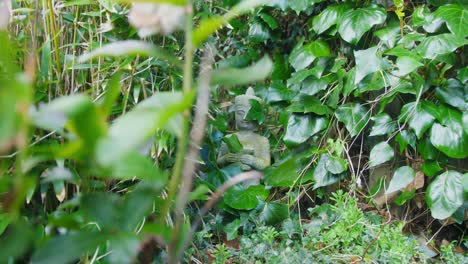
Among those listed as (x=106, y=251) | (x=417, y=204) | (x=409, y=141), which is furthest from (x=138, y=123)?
(x=417, y=204)

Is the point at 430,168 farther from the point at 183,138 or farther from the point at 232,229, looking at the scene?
the point at 183,138

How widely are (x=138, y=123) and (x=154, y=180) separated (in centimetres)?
6

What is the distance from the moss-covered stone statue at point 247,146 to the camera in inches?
72.7

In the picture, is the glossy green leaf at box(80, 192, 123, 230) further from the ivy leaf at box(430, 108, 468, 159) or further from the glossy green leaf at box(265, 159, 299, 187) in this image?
the glossy green leaf at box(265, 159, 299, 187)

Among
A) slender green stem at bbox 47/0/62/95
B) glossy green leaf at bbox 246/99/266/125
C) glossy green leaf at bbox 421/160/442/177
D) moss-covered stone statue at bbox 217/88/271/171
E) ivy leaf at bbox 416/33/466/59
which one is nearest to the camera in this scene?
slender green stem at bbox 47/0/62/95

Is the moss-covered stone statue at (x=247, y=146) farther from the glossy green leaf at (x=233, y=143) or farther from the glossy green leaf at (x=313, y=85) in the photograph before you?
the glossy green leaf at (x=313, y=85)

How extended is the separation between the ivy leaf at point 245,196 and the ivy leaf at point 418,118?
1.72 ft

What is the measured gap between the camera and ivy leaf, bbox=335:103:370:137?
1630 millimetres

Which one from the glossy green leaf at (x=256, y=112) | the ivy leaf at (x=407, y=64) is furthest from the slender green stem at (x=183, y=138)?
the glossy green leaf at (x=256, y=112)

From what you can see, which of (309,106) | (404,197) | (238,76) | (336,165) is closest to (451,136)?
(404,197)

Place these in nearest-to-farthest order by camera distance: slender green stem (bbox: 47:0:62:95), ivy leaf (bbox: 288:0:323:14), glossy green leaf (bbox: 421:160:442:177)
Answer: slender green stem (bbox: 47:0:62:95)
glossy green leaf (bbox: 421:160:442:177)
ivy leaf (bbox: 288:0:323:14)

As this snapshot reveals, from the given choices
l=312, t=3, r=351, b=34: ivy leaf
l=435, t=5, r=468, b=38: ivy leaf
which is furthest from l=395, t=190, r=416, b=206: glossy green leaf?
l=312, t=3, r=351, b=34: ivy leaf

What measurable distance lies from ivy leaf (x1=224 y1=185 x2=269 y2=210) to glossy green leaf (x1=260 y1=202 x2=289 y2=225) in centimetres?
5

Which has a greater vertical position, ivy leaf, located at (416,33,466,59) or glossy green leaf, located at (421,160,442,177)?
ivy leaf, located at (416,33,466,59)
